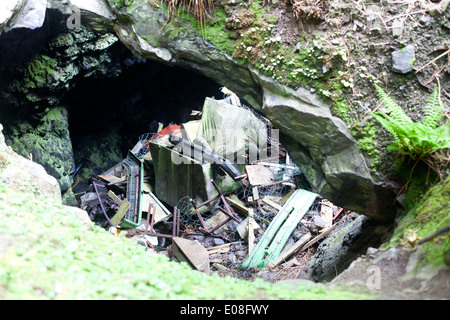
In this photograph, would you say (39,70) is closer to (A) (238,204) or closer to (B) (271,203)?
(A) (238,204)

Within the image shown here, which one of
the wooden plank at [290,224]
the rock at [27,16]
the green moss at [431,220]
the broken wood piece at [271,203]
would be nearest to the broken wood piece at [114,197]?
the broken wood piece at [271,203]

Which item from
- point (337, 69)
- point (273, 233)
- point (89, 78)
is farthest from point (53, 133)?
point (337, 69)

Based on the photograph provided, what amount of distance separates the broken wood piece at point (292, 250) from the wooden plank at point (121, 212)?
3653 mm

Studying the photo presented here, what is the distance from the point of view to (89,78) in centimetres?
901

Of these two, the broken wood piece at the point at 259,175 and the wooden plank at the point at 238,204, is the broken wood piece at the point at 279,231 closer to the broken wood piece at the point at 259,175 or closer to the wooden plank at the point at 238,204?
the wooden plank at the point at 238,204

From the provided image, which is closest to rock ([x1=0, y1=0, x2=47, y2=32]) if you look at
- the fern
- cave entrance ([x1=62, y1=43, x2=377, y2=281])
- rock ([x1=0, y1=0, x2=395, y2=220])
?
rock ([x1=0, y1=0, x2=395, y2=220])

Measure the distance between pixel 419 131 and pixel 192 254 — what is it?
3644 millimetres

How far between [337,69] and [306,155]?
4.06ft

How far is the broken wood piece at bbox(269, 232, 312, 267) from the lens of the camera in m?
6.25

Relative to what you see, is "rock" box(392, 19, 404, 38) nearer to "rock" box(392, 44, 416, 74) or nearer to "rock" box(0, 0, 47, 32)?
"rock" box(392, 44, 416, 74)

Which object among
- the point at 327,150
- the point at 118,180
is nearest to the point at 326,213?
the point at 327,150
